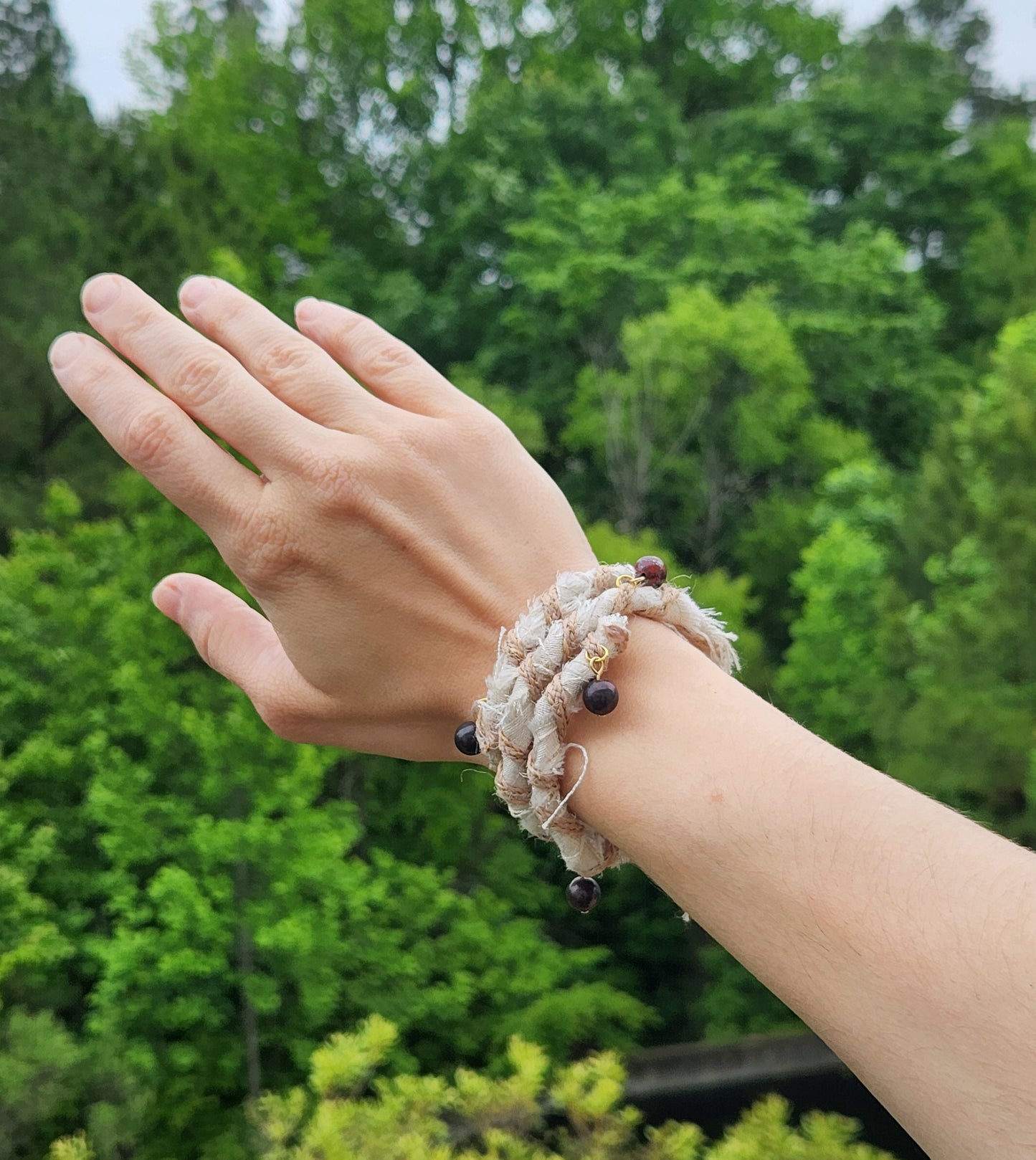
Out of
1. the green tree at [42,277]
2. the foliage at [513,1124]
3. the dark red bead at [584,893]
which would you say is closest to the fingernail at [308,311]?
the dark red bead at [584,893]

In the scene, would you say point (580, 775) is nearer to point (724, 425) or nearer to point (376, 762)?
point (376, 762)

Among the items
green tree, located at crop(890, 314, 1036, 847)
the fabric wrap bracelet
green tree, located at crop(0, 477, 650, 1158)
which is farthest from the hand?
green tree, located at crop(890, 314, 1036, 847)

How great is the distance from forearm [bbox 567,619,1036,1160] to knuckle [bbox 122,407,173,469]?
2.21 feet

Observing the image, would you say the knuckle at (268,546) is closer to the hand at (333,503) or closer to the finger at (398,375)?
the hand at (333,503)

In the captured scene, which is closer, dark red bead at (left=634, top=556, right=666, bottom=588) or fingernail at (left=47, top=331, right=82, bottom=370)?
dark red bead at (left=634, top=556, right=666, bottom=588)

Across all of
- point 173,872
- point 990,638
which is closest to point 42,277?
point 173,872

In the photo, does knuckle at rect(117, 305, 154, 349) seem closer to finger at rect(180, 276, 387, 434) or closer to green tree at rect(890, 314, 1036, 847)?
finger at rect(180, 276, 387, 434)

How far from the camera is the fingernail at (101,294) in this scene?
134cm

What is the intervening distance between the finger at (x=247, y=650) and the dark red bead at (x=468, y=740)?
25cm

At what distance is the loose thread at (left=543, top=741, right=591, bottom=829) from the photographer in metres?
1.10

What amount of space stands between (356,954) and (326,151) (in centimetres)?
1618

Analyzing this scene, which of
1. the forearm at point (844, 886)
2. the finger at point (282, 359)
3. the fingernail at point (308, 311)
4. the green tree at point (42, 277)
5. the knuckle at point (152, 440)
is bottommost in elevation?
the forearm at point (844, 886)

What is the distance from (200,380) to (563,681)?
66cm

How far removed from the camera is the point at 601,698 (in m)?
1.08
